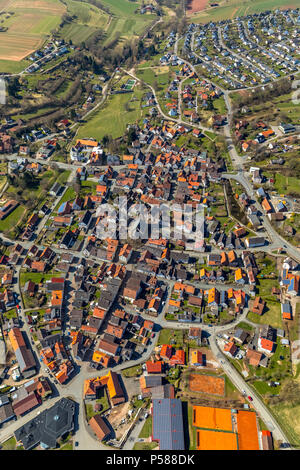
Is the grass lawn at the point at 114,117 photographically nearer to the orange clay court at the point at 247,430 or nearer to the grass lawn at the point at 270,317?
the grass lawn at the point at 270,317

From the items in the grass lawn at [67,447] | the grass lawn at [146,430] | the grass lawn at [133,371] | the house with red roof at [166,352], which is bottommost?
the grass lawn at [146,430]

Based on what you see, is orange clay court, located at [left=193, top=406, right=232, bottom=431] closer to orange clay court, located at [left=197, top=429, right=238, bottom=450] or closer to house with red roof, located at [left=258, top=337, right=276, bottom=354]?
orange clay court, located at [left=197, top=429, right=238, bottom=450]

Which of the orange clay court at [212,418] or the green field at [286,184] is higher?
the green field at [286,184]

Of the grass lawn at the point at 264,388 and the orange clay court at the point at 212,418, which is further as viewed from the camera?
the grass lawn at the point at 264,388

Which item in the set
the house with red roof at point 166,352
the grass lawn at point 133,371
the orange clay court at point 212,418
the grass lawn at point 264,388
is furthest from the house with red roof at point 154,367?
the grass lawn at point 264,388

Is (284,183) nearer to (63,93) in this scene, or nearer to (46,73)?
(63,93)
